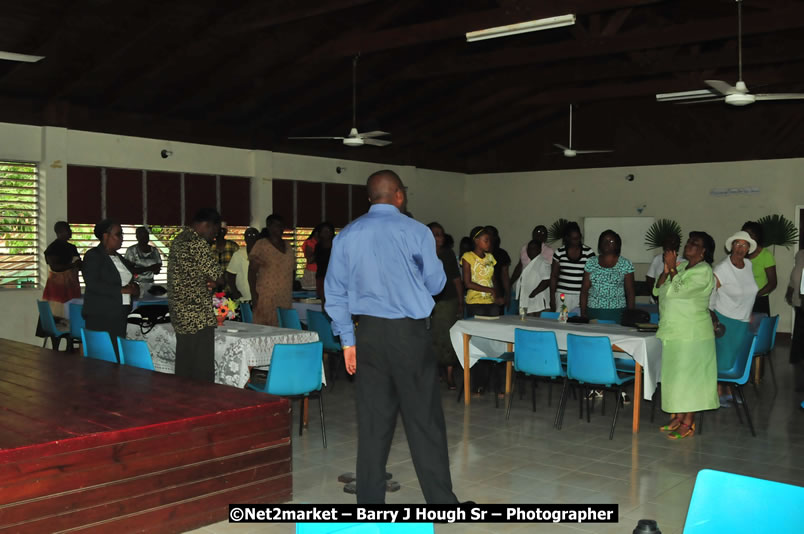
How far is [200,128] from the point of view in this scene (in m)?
11.8

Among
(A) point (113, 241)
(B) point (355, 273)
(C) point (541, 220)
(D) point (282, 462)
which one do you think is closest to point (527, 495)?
(D) point (282, 462)

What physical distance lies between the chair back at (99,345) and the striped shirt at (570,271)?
437 centimetres

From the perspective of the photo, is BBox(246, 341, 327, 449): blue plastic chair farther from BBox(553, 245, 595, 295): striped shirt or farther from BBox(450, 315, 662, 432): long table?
BBox(553, 245, 595, 295): striped shirt

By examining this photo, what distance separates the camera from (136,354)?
5.39m

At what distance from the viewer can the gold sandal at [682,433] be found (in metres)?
5.87

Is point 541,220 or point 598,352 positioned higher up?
point 541,220

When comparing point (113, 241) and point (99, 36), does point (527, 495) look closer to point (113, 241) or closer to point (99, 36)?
point (113, 241)

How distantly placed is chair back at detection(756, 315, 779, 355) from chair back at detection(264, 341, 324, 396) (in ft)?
14.1

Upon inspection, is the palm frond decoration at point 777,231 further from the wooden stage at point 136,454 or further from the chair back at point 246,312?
the wooden stage at point 136,454

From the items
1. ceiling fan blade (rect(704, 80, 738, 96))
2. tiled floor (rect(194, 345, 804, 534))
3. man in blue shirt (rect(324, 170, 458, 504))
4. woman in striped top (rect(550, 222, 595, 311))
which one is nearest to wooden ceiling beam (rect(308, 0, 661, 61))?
ceiling fan blade (rect(704, 80, 738, 96))

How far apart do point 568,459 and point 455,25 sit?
586cm

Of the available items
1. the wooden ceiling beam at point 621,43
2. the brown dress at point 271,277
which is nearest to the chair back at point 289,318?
the brown dress at point 271,277

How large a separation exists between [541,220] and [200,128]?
7130 millimetres

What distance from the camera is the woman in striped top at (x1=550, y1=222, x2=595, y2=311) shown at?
791 cm
